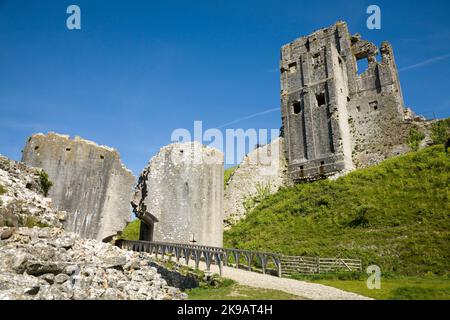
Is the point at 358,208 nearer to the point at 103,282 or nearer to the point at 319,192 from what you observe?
the point at 319,192

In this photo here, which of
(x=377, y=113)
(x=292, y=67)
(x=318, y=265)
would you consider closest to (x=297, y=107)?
(x=292, y=67)

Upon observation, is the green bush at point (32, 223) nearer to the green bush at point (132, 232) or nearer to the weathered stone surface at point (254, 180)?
the green bush at point (132, 232)

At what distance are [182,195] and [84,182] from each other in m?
4.59

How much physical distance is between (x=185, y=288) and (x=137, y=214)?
643 cm

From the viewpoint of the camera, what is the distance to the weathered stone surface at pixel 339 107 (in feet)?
90.1

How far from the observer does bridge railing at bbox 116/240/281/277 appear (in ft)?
35.8

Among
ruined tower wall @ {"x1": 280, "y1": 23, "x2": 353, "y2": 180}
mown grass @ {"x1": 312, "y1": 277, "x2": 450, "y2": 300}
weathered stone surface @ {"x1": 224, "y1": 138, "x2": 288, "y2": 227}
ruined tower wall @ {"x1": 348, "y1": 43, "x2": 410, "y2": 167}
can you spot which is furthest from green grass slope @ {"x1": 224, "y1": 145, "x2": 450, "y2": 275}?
ruined tower wall @ {"x1": 348, "y1": 43, "x2": 410, "y2": 167}

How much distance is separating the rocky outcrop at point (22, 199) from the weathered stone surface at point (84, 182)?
3760 mm

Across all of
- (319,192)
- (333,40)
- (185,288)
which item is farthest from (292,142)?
(185,288)

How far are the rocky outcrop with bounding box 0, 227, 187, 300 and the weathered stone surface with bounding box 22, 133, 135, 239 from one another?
6440 mm

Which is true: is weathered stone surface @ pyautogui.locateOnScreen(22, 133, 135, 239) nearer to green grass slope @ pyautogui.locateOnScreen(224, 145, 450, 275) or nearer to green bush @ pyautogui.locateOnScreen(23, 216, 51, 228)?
green bush @ pyautogui.locateOnScreen(23, 216, 51, 228)

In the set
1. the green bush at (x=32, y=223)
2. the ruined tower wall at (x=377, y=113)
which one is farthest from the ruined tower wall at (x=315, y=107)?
the green bush at (x=32, y=223)

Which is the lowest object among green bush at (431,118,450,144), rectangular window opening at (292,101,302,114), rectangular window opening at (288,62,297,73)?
green bush at (431,118,450,144)

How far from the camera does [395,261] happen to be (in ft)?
41.2
